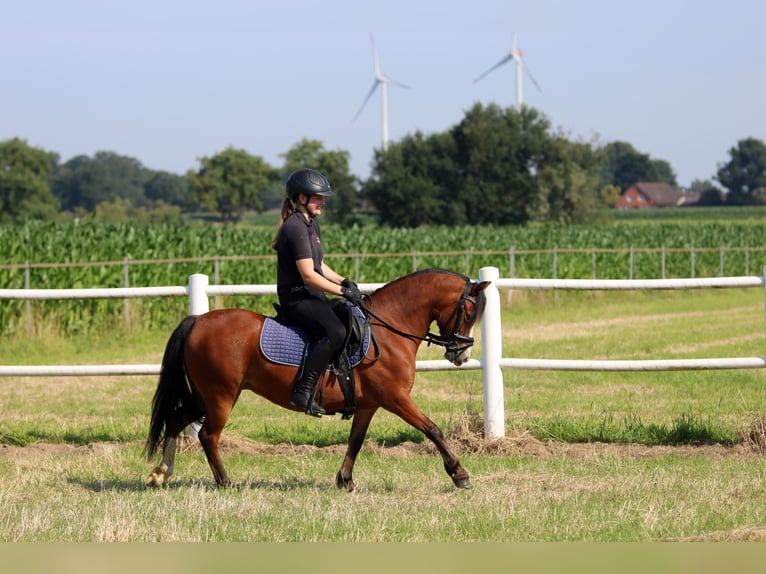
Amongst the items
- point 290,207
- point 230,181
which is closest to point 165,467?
point 290,207

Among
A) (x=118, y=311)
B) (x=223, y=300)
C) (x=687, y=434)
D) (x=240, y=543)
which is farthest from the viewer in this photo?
(x=223, y=300)

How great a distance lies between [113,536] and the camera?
20.3 feet

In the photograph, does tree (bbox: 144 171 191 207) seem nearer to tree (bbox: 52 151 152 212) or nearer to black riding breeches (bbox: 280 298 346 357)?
tree (bbox: 52 151 152 212)

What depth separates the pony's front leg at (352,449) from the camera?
8.24 m

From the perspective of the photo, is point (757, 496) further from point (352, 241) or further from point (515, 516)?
point (352, 241)

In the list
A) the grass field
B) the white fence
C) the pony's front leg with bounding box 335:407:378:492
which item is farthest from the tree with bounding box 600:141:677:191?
the pony's front leg with bounding box 335:407:378:492

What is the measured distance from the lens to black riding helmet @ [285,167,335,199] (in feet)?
25.5

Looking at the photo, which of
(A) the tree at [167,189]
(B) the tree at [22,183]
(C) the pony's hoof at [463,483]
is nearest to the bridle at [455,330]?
(C) the pony's hoof at [463,483]

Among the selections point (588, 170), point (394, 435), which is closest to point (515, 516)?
point (394, 435)

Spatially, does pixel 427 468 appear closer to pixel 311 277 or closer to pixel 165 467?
pixel 165 467

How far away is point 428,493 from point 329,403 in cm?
99

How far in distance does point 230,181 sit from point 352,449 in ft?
382

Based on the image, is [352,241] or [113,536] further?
[352,241]

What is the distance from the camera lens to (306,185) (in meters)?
7.78
